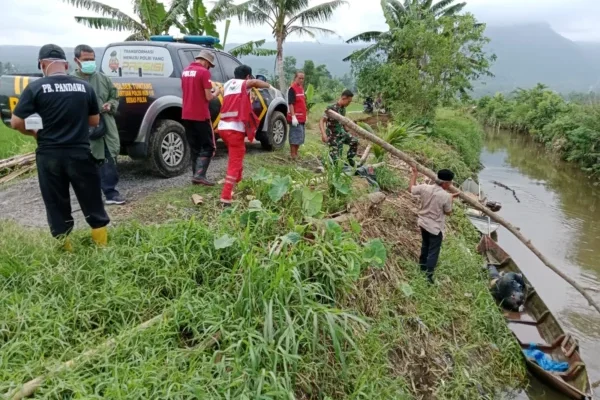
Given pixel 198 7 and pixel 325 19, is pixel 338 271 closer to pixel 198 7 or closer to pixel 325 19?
pixel 198 7

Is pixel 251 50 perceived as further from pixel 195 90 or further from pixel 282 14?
pixel 195 90

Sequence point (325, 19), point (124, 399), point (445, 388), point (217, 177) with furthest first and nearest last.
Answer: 1. point (325, 19)
2. point (217, 177)
3. point (445, 388)
4. point (124, 399)

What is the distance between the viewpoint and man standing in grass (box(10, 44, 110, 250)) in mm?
3646

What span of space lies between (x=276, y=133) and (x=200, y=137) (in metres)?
2.95

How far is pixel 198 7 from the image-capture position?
1500 cm

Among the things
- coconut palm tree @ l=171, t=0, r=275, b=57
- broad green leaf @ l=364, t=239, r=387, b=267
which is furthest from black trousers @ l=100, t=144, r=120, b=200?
coconut palm tree @ l=171, t=0, r=275, b=57

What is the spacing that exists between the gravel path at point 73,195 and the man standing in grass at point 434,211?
310 centimetres

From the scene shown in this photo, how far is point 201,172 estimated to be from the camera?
20.1 ft

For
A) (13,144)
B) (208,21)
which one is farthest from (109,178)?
(208,21)

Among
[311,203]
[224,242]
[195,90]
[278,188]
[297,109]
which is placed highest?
[195,90]

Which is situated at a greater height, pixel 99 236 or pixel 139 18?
pixel 139 18

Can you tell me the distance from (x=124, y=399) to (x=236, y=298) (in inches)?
49.1

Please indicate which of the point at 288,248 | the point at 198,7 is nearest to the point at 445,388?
the point at 288,248

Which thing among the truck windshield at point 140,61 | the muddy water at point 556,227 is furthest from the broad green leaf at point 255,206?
the muddy water at point 556,227
